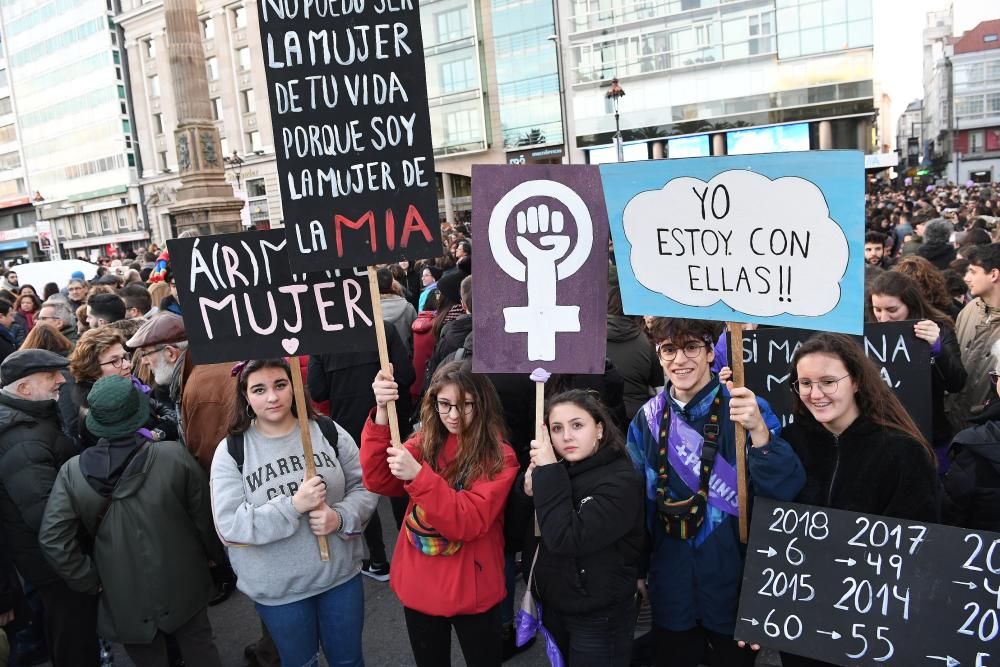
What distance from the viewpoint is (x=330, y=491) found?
3090 millimetres

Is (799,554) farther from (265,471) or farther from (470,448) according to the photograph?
(265,471)

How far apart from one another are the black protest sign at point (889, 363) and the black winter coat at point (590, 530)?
1.38m

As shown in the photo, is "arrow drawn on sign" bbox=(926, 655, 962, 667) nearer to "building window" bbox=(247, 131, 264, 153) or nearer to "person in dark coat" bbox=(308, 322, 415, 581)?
"person in dark coat" bbox=(308, 322, 415, 581)

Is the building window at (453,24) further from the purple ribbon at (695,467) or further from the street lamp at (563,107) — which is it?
the purple ribbon at (695,467)

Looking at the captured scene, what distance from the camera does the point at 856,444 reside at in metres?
2.56

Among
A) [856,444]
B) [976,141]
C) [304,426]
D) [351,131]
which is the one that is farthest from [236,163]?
[976,141]

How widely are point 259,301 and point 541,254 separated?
1208 millimetres

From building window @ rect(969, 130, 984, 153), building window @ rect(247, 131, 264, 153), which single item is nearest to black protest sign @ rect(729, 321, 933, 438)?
building window @ rect(247, 131, 264, 153)

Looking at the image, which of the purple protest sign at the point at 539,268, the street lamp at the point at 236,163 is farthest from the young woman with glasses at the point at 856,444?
the street lamp at the point at 236,163

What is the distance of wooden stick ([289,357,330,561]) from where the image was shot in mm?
2809

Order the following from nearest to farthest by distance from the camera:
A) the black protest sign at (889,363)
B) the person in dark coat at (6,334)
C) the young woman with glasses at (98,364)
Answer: the black protest sign at (889,363) < the young woman with glasses at (98,364) < the person in dark coat at (6,334)

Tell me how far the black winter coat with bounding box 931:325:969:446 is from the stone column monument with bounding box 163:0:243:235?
624 inches

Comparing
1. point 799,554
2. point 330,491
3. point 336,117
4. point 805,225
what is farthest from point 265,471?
point 805,225

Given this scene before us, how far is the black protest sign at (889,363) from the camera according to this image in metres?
3.56
